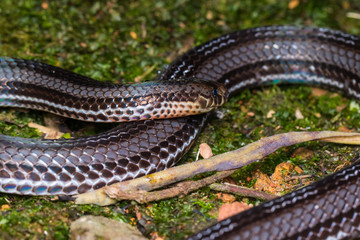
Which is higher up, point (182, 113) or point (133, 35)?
point (133, 35)

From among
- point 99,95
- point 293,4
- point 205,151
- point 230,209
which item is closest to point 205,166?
point 230,209

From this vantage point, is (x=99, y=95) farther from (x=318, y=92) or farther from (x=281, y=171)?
(x=318, y=92)

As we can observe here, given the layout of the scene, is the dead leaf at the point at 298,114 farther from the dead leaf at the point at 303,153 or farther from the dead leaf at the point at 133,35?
the dead leaf at the point at 133,35

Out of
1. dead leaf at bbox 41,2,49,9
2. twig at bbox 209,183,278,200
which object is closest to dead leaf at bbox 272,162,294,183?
twig at bbox 209,183,278,200

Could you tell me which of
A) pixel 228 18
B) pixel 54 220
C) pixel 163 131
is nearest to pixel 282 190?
pixel 163 131

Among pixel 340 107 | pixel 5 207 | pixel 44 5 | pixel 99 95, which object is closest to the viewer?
pixel 5 207

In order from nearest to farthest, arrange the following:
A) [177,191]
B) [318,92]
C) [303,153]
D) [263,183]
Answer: [177,191] < [263,183] < [303,153] < [318,92]

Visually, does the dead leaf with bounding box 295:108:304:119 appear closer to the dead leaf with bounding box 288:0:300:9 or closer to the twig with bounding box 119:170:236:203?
the twig with bounding box 119:170:236:203
